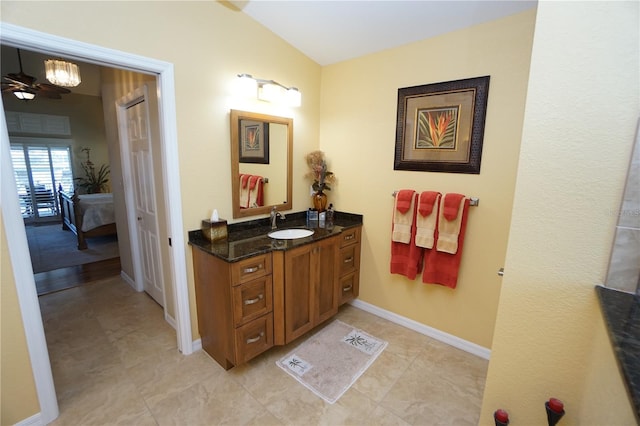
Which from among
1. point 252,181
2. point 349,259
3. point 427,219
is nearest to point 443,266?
point 427,219

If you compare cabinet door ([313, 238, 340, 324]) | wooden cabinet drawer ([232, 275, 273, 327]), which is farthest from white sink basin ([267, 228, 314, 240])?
wooden cabinet drawer ([232, 275, 273, 327])

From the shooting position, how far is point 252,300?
190cm

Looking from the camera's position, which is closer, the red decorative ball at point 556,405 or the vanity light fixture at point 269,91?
the red decorative ball at point 556,405

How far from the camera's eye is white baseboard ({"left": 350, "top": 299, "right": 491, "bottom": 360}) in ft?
7.30

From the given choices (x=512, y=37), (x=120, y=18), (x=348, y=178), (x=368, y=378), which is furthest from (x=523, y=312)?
(x=120, y=18)

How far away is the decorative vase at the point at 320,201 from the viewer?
9.29 ft

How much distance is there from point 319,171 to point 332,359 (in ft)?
5.53

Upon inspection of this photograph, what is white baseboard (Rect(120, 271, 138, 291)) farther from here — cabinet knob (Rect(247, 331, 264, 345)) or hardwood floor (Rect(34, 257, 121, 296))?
cabinet knob (Rect(247, 331, 264, 345))

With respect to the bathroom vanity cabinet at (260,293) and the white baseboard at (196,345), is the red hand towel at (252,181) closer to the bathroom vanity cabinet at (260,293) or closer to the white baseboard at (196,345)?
the bathroom vanity cabinet at (260,293)

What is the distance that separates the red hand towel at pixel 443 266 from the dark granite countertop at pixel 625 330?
130cm

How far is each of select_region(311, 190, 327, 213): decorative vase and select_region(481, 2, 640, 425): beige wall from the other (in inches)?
77.4

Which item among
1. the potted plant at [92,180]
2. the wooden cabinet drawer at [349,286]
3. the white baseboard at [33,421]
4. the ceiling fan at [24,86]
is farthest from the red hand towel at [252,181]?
the potted plant at [92,180]

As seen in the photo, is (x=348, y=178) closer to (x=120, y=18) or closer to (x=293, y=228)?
(x=293, y=228)

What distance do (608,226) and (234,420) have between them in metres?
1.96
